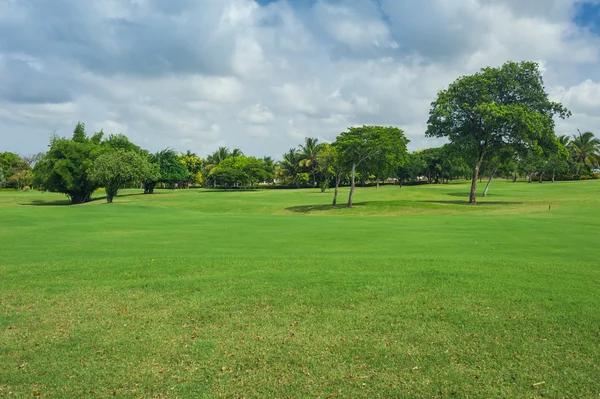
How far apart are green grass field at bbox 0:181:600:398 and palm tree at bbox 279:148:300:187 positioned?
11600 centimetres

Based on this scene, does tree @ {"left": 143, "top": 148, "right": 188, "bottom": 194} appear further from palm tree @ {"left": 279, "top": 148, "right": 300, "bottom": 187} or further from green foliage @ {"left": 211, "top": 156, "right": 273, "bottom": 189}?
palm tree @ {"left": 279, "top": 148, "right": 300, "bottom": 187}

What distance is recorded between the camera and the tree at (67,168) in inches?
2677

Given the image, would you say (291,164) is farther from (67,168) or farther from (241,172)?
(67,168)

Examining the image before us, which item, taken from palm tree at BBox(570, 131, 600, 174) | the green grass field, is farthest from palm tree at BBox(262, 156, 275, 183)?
the green grass field

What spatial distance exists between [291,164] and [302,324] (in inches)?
4914

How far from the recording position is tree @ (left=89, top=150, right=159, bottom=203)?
65.2m

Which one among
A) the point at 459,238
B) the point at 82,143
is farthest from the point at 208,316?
the point at 82,143

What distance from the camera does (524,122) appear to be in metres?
46.8

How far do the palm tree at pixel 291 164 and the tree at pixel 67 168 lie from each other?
Answer: 6643 cm

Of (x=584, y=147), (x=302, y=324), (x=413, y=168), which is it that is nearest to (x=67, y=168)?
(x=302, y=324)

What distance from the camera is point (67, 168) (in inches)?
2702

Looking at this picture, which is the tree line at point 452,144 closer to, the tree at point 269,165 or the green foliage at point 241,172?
the green foliage at point 241,172

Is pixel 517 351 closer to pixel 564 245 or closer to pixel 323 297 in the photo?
pixel 323 297

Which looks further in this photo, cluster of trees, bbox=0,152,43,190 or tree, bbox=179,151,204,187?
tree, bbox=179,151,204,187
